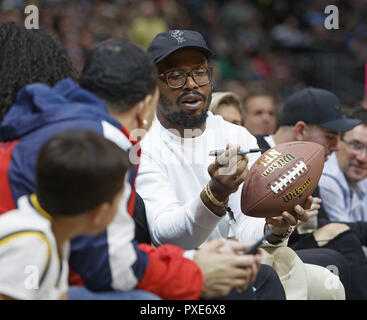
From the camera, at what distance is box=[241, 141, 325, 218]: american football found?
2.93 meters

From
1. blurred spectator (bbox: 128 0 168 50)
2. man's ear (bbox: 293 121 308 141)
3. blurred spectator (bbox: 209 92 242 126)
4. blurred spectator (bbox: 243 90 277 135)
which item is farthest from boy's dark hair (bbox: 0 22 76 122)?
blurred spectator (bbox: 128 0 168 50)

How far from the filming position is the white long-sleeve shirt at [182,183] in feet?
9.43

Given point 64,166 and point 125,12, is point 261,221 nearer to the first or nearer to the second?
point 64,166

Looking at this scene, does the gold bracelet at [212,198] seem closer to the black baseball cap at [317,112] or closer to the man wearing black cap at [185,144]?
the man wearing black cap at [185,144]

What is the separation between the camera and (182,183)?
3189 mm

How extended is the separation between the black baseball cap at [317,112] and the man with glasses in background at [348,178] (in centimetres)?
43

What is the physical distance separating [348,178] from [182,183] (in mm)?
2041

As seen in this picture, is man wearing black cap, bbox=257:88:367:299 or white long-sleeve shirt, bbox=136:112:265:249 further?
man wearing black cap, bbox=257:88:367:299

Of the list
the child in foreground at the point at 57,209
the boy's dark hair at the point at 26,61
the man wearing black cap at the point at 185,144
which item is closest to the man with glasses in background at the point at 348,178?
the man wearing black cap at the point at 185,144

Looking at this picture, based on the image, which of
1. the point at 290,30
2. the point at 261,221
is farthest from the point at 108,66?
the point at 290,30

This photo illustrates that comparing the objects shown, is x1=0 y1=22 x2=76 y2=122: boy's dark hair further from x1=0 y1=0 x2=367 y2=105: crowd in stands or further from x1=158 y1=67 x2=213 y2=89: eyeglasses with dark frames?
x1=0 y1=0 x2=367 y2=105: crowd in stands

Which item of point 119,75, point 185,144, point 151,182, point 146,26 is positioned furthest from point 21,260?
point 146,26
